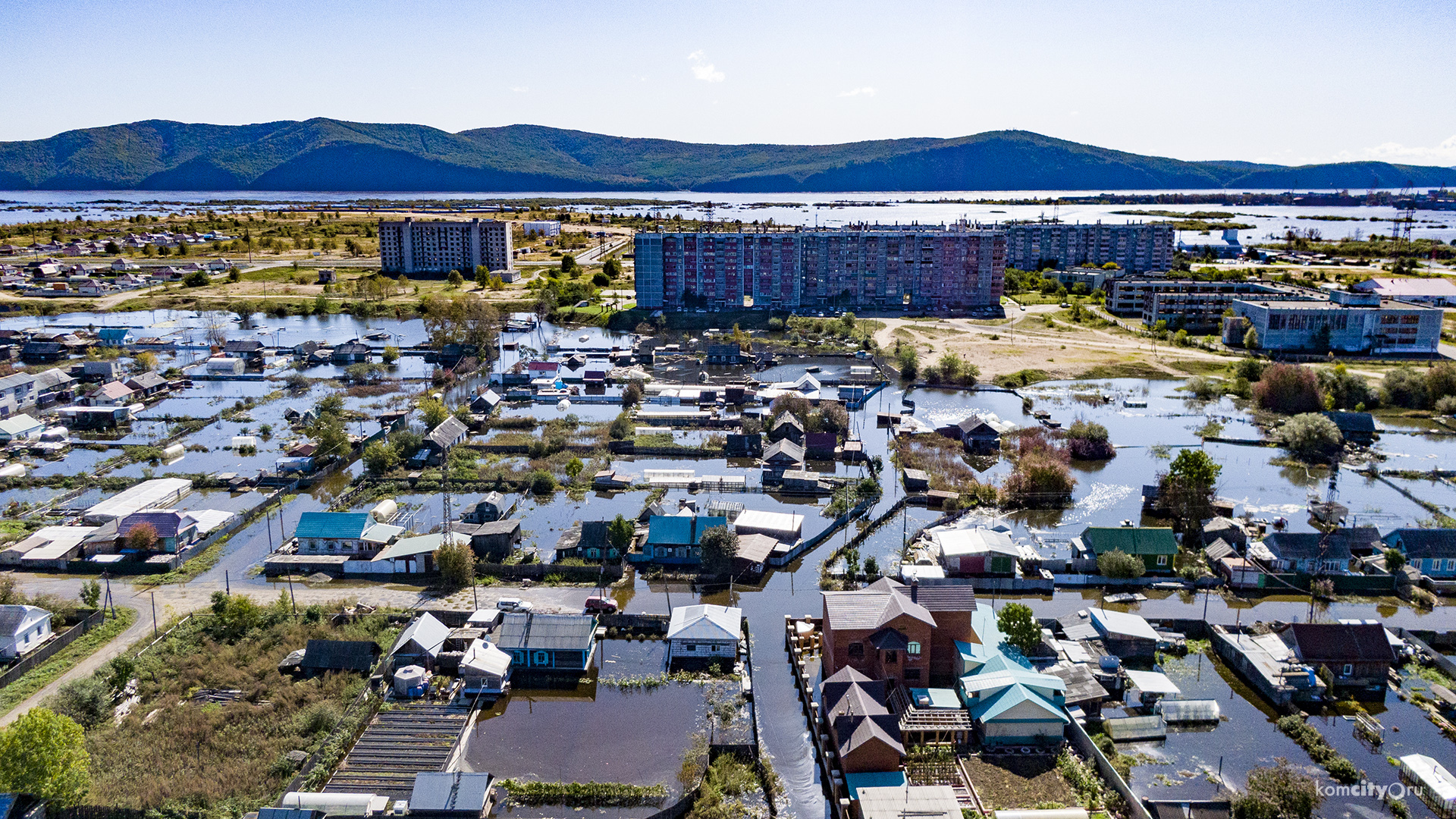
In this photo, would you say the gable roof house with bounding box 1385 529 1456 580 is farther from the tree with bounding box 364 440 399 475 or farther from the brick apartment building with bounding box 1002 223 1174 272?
the brick apartment building with bounding box 1002 223 1174 272

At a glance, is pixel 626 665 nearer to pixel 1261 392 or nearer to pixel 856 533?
pixel 856 533

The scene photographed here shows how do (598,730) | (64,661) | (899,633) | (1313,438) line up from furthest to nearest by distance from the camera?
(1313,438) < (64,661) < (899,633) < (598,730)

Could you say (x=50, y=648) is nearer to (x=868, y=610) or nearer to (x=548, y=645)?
(x=548, y=645)

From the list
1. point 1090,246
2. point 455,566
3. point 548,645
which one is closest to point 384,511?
point 455,566

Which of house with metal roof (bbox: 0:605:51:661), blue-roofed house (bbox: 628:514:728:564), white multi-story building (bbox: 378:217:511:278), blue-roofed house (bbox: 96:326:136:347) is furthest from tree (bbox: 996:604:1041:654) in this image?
white multi-story building (bbox: 378:217:511:278)

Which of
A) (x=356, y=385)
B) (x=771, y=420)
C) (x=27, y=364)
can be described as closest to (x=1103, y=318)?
(x=771, y=420)
